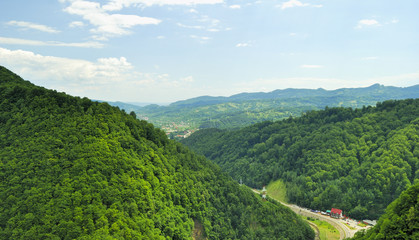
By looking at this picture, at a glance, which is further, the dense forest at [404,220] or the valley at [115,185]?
the valley at [115,185]

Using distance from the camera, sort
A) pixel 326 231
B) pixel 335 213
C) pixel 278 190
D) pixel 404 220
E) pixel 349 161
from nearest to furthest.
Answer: pixel 404 220
pixel 326 231
pixel 335 213
pixel 349 161
pixel 278 190

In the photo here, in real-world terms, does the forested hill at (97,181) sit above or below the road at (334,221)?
above

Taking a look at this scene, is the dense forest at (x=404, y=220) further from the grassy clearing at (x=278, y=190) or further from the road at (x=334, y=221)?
the grassy clearing at (x=278, y=190)

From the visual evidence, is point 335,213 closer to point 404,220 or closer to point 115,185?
point 404,220

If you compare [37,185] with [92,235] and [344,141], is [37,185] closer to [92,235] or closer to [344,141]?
[92,235]

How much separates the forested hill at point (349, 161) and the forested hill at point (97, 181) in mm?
55412

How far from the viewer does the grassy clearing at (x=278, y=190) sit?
15000cm

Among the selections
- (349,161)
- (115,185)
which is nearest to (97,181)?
(115,185)

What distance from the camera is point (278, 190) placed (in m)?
157

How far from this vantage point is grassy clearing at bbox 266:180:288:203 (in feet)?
492

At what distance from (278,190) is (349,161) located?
126ft

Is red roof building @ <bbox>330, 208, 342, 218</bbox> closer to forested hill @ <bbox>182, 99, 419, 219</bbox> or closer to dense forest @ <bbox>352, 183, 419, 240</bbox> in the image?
forested hill @ <bbox>182, 99, 419, 219</bbox>

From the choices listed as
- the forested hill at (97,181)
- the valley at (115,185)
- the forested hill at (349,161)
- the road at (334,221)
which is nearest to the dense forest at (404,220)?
the valley at (115,185)

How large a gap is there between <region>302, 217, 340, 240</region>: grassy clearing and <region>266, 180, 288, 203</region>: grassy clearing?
32069mm
